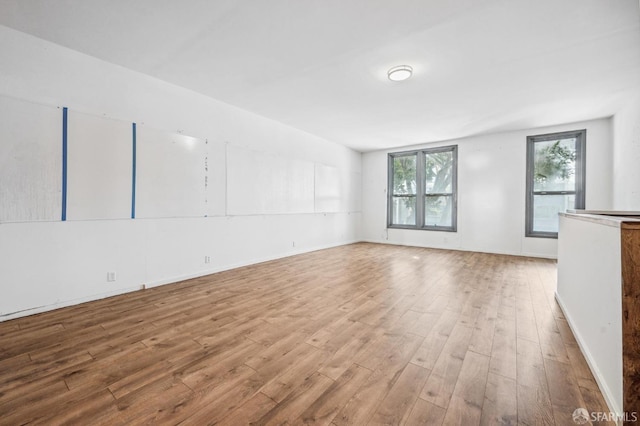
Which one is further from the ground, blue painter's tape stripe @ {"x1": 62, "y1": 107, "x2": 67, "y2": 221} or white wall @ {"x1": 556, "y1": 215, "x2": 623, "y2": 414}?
blue painter's tape stripe @ {"x1": 62, "y1": 107, "x2": 67, "y2": 221}

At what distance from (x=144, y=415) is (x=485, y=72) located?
15.0 feet

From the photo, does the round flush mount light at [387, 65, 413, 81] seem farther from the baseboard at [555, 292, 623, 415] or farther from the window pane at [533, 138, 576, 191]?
the window pane at [533, 138, 576, 191]

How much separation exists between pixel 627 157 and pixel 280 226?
598 cm

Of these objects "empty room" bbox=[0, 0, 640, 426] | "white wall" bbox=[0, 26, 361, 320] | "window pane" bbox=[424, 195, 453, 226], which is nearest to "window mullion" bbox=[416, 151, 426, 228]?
"window pane" bbox=[424, 195, 453, 226]

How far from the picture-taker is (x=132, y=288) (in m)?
3.38

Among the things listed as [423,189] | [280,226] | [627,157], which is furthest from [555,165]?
[280,226]

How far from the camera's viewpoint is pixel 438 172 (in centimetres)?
704

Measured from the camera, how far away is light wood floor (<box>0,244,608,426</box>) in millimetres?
1417

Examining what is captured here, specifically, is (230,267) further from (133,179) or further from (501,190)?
(501,190)

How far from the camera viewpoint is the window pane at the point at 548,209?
18.1ft

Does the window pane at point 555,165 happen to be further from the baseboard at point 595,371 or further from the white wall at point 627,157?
the baseboard at point 595,371

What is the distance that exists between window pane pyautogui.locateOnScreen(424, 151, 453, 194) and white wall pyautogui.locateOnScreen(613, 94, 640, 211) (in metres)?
2.85

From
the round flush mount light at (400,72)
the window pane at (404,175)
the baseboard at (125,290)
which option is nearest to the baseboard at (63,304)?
the baseboard at (125,290)

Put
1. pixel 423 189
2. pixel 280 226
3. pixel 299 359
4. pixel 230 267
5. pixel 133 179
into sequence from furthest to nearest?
pixel 423 189 < pixel 280 226 < pixel 230 267 < pixel 133 179 < pixel 299 359
